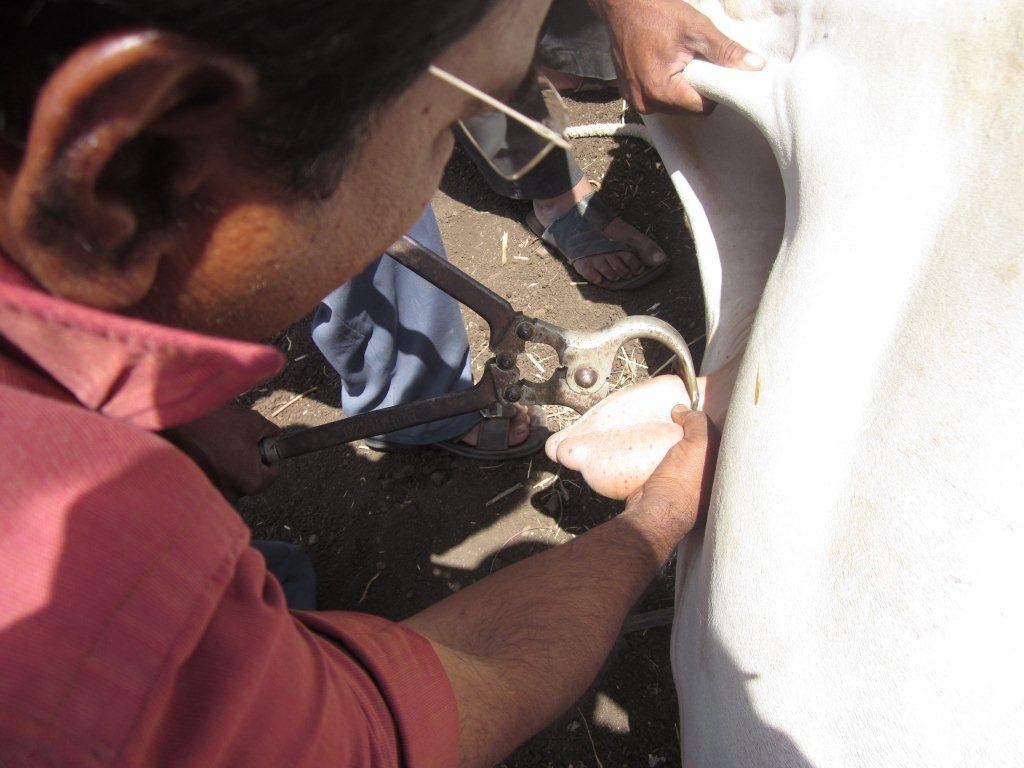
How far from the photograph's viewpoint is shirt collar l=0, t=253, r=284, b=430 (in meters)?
0.46

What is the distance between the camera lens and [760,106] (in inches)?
41.6

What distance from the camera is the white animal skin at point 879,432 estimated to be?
2.01 ft

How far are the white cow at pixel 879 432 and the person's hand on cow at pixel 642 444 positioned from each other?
15cm

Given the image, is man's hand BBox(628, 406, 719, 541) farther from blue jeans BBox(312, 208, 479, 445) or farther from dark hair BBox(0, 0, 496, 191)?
dark hair BBox(0, 0, 496, 191)

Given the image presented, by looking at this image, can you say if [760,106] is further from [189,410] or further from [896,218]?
[189,410]

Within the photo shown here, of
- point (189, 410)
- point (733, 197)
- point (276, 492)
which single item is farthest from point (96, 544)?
point (276, 492)

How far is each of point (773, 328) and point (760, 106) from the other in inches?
13.9

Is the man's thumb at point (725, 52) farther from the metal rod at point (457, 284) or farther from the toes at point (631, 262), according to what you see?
the toes at point (631, 262)

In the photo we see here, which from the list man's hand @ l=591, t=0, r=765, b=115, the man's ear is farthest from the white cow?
the man's ear

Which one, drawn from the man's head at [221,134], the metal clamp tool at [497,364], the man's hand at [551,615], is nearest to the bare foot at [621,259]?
the metal clamp tool at [497,364]

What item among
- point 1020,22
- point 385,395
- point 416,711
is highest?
point 1020,22

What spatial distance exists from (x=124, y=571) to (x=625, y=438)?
3.10 ft

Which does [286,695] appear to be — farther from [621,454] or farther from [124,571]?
Answer: [621,454]

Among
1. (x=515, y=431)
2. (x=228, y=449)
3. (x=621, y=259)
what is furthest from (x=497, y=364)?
(x=621, y=259)
